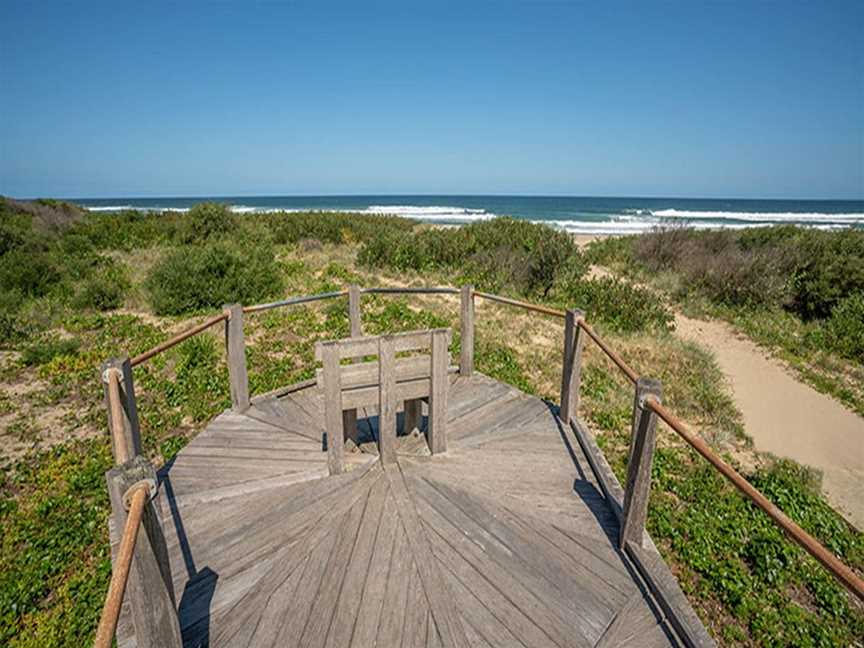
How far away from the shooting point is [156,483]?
1.91 m

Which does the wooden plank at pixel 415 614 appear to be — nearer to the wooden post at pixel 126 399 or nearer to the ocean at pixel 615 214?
the wooden post at pixel 126 399

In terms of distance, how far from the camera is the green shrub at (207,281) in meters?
10.6

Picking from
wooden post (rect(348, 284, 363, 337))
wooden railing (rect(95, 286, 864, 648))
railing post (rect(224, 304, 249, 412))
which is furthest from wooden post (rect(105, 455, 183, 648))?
wooden post (rect(348, 284, 363, 337))

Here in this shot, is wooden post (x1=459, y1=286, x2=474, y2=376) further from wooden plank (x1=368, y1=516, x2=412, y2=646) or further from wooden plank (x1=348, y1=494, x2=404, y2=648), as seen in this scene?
wooden plank (x1=368, y1=516, x2=412, y2=646)

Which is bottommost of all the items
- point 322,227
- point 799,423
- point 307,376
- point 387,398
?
point 799,423

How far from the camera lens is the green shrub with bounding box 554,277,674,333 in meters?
11.0

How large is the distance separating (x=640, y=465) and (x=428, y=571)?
5.04 feet

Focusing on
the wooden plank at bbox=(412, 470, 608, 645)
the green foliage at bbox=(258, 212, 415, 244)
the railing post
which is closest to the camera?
the wooden plank at bbox=(412, 470, 608, 645)

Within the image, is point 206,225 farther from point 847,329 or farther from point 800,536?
point 847,329

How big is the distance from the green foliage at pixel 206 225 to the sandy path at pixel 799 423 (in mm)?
17907

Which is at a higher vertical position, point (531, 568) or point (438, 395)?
point (438, 395)

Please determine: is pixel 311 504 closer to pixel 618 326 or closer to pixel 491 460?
pixel 491 460

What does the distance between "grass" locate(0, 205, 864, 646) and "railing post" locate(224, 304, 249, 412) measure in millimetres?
997

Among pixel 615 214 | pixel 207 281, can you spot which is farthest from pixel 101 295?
pixel 615 214
